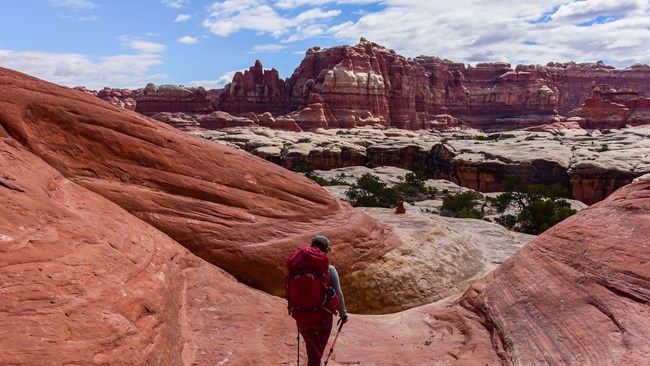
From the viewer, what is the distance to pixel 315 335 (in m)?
6.21

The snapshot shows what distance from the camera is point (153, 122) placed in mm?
11211

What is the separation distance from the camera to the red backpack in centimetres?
584

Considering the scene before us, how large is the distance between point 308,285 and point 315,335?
830 mm

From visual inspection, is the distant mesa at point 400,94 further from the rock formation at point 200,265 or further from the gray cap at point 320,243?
the gray cap at point 320,243

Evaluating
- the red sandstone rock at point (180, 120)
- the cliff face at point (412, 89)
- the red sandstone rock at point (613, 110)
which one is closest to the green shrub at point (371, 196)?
the red sandstone rock at point (180, 120)

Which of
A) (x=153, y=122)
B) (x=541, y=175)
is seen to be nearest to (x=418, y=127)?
(x=541, y=175)

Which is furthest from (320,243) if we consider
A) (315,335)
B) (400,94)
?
(400,94)

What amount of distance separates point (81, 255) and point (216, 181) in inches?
189

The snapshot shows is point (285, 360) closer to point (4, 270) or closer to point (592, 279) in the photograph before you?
point (4, 270)

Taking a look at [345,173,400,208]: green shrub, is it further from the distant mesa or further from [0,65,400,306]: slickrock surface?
the distant mesa

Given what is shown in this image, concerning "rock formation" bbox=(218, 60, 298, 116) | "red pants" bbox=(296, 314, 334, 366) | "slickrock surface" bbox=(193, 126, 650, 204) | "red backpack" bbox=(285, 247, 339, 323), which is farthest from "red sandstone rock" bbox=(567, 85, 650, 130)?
"red backpack" bbox=(285, 247, 339, 323)

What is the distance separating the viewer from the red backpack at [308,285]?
584 centimetres

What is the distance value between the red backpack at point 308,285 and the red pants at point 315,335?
0.56 feet

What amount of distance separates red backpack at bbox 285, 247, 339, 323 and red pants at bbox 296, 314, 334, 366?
0.56 ft
